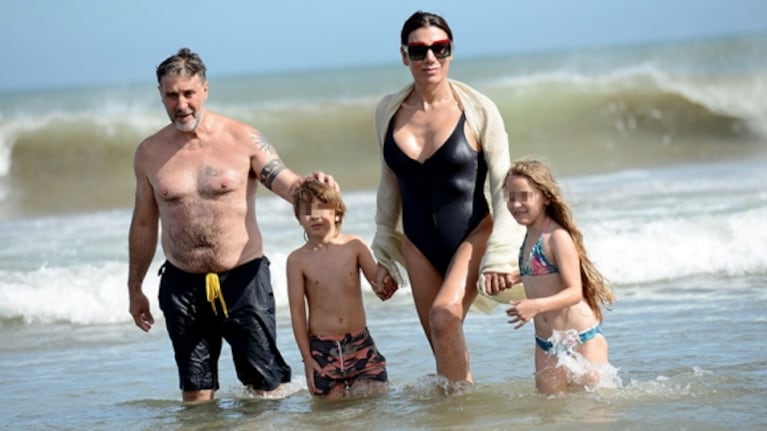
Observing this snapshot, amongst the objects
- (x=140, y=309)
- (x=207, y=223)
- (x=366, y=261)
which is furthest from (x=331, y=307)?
(x=140, y=309)

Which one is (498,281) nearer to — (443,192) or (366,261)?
(443,192)

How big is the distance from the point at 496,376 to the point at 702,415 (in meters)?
1.75

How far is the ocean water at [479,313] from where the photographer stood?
19.3 ft

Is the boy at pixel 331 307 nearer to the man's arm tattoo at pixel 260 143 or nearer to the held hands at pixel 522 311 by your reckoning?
the man's arm tattoo at pixel 260 143

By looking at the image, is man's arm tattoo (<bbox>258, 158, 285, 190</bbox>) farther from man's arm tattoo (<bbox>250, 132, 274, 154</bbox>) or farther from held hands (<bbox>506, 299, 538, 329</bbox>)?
held hands (<bbox>506, 299, 538, 329</bbox>)

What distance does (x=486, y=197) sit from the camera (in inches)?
228

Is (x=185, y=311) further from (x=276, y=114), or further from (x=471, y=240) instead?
(x=276, y=114)

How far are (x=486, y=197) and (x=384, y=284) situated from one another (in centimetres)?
66

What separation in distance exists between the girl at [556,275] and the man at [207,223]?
1203 millimetres

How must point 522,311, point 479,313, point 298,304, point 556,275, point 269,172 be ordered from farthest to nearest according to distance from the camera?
1. point 479,313
2. point 269,172
3. point 298,304
4. point 556,275
5. point 522,311

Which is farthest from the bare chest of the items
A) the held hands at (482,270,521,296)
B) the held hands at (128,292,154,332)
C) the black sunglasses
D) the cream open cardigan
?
the held hands at (482,270,521,296)

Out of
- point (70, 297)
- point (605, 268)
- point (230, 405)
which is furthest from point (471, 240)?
point (70, 297)

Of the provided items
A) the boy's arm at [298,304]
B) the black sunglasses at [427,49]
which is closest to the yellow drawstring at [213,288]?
the boy's arm at [298,304]

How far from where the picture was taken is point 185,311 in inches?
240
